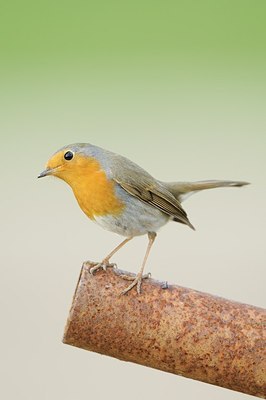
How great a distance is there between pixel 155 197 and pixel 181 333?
106cm

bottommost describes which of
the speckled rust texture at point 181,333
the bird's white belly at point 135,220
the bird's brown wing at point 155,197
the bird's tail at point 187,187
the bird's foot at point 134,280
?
the speckled rust texture at point 181,333

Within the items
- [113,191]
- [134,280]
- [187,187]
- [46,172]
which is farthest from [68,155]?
[187,187]

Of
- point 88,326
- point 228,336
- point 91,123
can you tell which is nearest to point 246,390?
point 228,336

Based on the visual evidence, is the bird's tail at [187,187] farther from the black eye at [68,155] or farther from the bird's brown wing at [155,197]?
the black eye at [68,155]

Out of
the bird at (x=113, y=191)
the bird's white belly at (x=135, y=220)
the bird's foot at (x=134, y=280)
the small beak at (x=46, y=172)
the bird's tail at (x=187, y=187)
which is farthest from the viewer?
the bird's tail at (x=187, y=187)

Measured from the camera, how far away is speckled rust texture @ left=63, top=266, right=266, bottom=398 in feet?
5.94

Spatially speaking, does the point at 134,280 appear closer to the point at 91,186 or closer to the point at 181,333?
the point at 181,333

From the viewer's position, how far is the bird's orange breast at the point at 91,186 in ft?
8.46

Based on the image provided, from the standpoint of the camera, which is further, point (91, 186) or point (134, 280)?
point (91, 186)

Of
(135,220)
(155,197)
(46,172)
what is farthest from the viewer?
(155,197)

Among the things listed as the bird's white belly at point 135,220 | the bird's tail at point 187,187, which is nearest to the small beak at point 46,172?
the bird's white belly at point 135,220

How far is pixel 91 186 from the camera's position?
2623 millimetres

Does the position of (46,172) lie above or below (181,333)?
above

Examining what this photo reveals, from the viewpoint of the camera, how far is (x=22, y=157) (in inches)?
195
